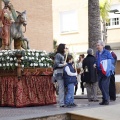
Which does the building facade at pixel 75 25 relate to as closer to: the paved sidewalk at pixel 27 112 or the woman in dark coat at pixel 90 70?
the woman in dark coat at pixel 90 70

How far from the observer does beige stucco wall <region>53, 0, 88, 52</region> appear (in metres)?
31.9

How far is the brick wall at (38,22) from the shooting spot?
1723 cm

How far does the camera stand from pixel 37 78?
410 inches

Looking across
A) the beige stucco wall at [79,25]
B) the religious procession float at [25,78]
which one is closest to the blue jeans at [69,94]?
the religious procession float at [25,78]

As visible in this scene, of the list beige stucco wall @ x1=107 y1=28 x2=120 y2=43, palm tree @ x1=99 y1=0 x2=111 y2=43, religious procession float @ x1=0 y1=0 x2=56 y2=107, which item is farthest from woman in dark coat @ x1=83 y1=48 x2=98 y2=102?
beige stucco wall @ x1=107 y1=28 x2=120 y2=43

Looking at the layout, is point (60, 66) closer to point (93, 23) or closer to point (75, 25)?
point (93, 23)

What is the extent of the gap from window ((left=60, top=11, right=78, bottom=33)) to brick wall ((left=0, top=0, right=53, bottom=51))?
45.6ft

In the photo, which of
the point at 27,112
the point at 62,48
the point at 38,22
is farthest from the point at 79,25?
the point at 27,112

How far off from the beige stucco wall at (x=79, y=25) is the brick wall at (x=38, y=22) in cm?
1376

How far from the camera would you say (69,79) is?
32.4 feet

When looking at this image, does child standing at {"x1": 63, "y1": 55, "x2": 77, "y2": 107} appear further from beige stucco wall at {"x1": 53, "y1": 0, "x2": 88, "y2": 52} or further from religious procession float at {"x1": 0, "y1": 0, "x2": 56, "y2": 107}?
beige stucco wall at {"x1": 53, "y1": 0, "x2": 88, "y2": 52}

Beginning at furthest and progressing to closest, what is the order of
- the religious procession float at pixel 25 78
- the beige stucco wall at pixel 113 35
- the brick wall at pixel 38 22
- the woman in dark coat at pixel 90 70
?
the beige stucco wall at pixel 113 35
the brick wall at pixel 38 22
the woman in dark coat at pixel 90 70
the religious procession float at pixel 25 78

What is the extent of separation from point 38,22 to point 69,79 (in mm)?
8262

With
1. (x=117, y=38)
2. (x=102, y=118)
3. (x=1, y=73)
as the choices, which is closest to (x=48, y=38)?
(x=1, y=73)
